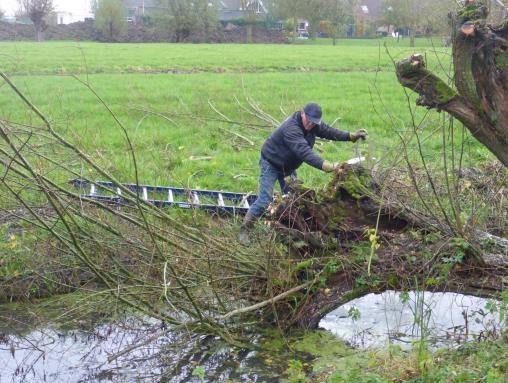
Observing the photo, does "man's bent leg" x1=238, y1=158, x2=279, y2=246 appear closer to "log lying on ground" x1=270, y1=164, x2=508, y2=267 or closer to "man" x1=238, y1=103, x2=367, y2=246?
"man" x1=238, y1=103, x2=367, y2=246

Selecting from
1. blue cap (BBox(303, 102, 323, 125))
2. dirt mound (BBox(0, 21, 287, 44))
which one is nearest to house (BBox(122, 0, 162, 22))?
dirt mound (BBox(0, 21, 287, 44))

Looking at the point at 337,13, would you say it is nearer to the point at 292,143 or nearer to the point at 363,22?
the point at 363,22

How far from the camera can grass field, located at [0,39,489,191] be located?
967 cm

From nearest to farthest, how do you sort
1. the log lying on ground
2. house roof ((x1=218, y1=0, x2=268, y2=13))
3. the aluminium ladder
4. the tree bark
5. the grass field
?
the tree bark
the log lying on ground
the aluminium ladder
the grass field
house roof ((x1=218, y1=0, x2=268, y2=13))

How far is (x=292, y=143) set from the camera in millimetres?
6988

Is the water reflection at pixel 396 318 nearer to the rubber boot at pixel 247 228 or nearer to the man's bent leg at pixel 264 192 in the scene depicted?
the rubber boot at pixel 247 228

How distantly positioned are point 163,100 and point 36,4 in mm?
40144

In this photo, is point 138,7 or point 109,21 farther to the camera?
point 138,7

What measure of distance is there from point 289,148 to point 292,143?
20cm

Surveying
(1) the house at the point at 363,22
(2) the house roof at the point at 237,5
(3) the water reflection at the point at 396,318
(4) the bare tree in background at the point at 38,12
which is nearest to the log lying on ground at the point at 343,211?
(3) the water reflection at the point at 396,318

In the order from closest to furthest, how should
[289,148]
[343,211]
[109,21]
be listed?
[343,211]
[289,148]
[109,21]

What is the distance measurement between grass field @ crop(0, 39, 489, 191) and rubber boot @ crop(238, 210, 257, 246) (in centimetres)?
77

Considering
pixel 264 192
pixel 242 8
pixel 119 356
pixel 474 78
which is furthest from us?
pixel 242 8

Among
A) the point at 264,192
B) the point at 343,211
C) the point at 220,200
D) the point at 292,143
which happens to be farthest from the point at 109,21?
the point at 343,211
